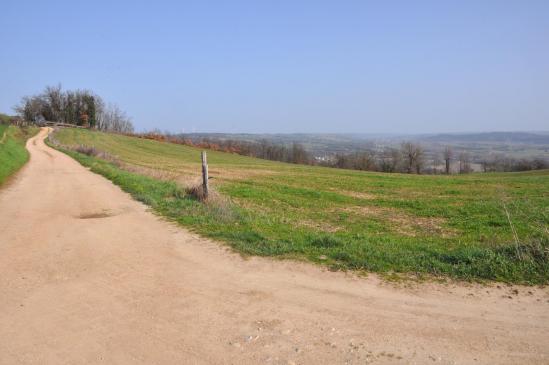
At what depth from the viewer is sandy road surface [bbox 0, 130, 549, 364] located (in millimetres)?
4383

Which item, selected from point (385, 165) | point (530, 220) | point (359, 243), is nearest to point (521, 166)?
point (385, 165)

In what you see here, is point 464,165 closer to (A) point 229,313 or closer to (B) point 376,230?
(B) point 376,230

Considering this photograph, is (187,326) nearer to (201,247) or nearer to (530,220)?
(201,247)

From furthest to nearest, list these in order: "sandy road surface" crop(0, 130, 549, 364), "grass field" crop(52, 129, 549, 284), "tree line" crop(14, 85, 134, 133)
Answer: "tree line" crop(14, 85, 134, 133) < "grass field" crop(52, 129, 549, 284) < "sandy road surface" crop(0, 130, 549, 364)

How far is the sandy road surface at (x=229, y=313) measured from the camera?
14.4 ft

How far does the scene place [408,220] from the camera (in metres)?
13.5

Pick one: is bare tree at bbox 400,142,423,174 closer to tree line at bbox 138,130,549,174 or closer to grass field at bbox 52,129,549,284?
tree line at bbox 138,130,549,174

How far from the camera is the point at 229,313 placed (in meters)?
5.30

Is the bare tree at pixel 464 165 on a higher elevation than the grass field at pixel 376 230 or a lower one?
lower

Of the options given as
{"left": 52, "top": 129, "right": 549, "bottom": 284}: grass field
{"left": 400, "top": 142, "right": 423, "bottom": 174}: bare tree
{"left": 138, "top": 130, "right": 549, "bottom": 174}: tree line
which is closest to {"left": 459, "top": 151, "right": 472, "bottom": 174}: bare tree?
{"left": 138, "top": 130, "right": 549, "bottom": 174}: tree line

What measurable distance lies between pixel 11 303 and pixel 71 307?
0.88m

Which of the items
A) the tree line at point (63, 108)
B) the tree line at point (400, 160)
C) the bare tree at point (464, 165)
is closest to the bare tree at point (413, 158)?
the tree line at point (400, 160)

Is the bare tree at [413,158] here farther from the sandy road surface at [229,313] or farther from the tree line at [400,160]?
the sandy road surface at [229,313]

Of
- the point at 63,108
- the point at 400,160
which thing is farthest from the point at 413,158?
the point at 63,108
